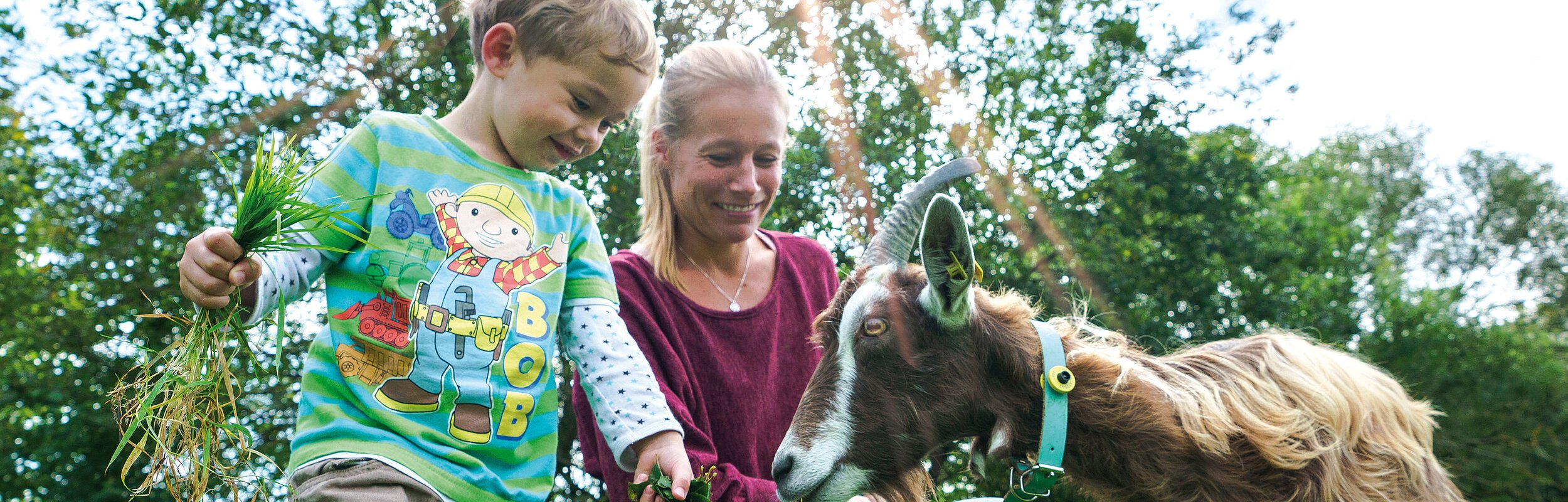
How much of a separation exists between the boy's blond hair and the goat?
3.36 feet

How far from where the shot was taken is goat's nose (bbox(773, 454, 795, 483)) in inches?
103

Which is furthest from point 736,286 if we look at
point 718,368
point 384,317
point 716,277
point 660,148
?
point 384,317

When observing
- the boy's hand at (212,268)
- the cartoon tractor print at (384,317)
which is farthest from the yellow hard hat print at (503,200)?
the boy's hand at (212,268)

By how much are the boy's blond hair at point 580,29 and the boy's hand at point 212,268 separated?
43.1 inches

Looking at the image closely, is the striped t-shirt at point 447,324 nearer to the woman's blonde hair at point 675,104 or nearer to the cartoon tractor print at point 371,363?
the cartoon tractor print at point 371,363

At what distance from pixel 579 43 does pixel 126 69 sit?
636 centimetres

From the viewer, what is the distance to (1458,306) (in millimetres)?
20125

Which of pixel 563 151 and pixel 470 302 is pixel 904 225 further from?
pixel 470 302

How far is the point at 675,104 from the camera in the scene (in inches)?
137

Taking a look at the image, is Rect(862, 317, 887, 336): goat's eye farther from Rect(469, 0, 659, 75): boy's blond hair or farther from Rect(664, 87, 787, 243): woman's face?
Rect(469, 0, 659, 75): boy's blond hair

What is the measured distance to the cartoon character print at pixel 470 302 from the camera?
2.40 meters

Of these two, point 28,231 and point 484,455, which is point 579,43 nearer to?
point 484,455

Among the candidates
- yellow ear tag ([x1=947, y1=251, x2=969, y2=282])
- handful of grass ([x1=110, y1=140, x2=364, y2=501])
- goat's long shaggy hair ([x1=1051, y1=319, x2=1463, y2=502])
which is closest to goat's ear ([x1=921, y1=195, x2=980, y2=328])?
yellow ear tag ([x1=947, y1=251, x2=969, y2=282])

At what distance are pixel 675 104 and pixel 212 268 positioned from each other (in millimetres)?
1826
